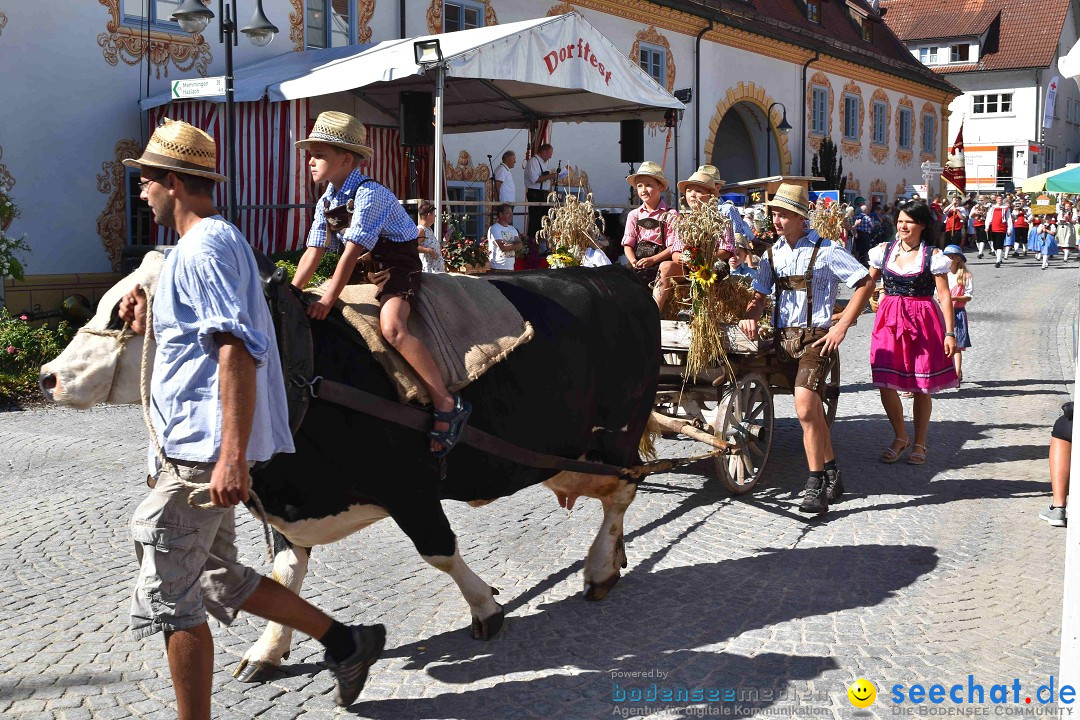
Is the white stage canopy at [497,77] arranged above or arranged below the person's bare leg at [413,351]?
above

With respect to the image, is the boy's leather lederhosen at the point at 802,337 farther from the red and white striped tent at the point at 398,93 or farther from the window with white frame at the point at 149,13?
the window with white frame at the point at 149,13

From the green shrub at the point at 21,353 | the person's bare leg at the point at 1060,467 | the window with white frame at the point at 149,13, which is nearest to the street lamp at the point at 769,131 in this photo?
the window with white frame at the point at 149,13

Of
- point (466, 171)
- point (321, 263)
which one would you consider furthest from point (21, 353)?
point (466, 171)

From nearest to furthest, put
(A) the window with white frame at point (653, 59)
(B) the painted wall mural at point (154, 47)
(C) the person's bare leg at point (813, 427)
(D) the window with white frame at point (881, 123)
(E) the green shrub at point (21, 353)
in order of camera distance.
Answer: (C) the person's bare leg at point (813, 427) < (E) the green shrub at point (21, 353) < (B) the painted wall mural at point (154, 47) < (A) the window with white frame at point (653, 59) < (D) the window with white frame at point (881, 123)

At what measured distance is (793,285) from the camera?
678cm

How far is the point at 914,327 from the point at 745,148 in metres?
23.0

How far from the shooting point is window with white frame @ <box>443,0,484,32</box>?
18.9 metres

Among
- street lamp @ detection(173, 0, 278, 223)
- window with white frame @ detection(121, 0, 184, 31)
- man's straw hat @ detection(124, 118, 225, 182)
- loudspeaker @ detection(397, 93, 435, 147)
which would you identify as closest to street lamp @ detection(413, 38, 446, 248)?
loudspeaker @ detection(397, 93, 435, 147)

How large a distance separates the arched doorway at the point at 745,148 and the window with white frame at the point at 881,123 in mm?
7246

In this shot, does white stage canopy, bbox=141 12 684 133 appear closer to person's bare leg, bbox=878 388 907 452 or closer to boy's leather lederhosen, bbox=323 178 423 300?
person's bare leg, bbox=878 388 907 452

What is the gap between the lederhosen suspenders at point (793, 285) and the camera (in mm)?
6699

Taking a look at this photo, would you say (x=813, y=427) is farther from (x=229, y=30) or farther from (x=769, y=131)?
(x=769, y=131)

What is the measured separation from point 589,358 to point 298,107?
9.83m

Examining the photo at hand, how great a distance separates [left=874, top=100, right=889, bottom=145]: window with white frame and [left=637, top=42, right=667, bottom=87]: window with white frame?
13.6m
